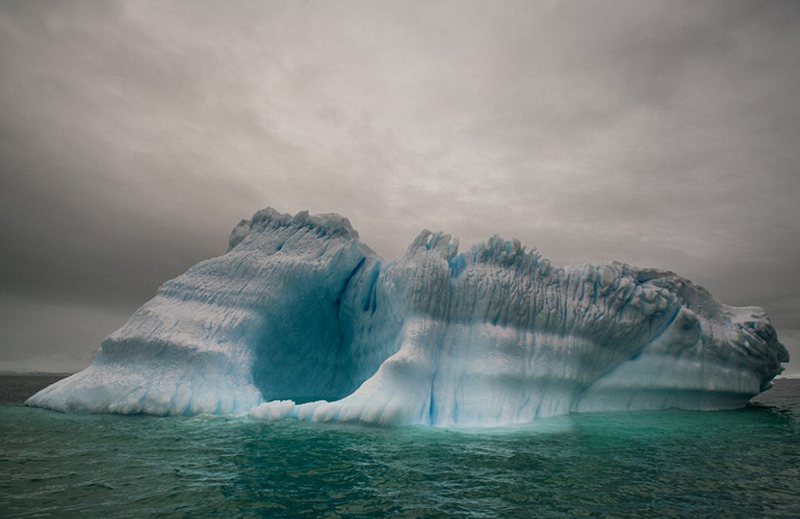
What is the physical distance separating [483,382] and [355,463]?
588cm

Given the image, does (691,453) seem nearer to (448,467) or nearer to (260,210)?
(448,467)

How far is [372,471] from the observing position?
18.8 ft

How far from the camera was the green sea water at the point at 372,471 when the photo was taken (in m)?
4.48

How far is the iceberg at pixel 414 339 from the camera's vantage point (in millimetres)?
10867

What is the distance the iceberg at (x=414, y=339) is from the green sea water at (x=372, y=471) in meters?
1.44

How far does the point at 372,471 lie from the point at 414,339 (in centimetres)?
548

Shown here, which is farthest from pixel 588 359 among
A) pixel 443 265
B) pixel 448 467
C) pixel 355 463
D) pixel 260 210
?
pixel 260 210

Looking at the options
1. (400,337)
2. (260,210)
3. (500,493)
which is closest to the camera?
(500,493)

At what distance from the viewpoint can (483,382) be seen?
11.2 m

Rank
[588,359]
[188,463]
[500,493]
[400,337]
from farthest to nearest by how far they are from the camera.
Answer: [588,359]
[400,337]
[188,463]
[500,493]

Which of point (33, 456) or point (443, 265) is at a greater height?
point (443, 265)

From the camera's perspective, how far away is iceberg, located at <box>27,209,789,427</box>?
428 inches

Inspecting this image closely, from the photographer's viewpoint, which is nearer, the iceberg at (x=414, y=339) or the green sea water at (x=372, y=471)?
the green sea water at (x=372, y=471)

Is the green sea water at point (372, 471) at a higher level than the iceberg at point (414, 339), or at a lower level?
lower
